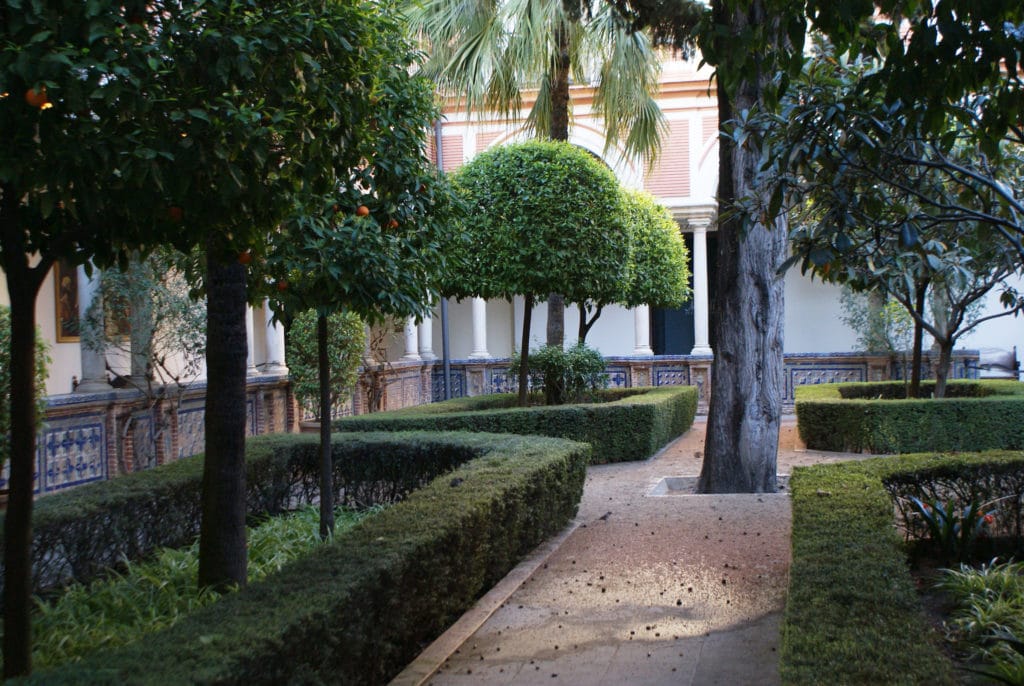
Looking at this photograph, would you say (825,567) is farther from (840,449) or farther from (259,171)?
(840,449)

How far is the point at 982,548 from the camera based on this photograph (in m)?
6.02

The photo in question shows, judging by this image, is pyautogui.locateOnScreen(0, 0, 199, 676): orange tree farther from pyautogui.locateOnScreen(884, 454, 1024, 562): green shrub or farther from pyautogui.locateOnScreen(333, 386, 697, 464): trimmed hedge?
pyautogui.locateOnScreen(333, 386, 697, 464): trimmed hedge

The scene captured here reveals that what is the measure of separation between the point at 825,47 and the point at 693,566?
392 centimetres

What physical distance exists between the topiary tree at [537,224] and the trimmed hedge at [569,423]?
5.38 feet

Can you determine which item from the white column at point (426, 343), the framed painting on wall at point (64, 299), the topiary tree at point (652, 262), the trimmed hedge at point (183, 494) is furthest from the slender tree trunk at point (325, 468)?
the white column at point (426, 343)

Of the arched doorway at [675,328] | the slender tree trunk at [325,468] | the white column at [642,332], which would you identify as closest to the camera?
the slender tree trunk at [325,468]

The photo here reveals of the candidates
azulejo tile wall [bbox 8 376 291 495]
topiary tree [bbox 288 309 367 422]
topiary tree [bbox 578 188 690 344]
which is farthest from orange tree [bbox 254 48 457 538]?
topiary tree [bbox 578 188 690 344]

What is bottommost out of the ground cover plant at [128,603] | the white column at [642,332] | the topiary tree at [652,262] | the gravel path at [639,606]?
the gravel path at [639,606]

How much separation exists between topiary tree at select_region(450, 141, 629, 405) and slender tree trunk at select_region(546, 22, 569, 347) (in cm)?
177

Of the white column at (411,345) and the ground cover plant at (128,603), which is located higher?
the white column at (411,345)

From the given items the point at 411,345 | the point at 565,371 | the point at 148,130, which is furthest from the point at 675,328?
the point at 148,130

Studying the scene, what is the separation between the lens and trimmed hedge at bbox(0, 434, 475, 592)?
548 centimetres

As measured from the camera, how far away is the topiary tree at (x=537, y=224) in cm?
1378

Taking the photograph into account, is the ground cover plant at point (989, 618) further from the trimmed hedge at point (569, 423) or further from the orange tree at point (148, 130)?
the trimmed hedge at point (569, 423)
